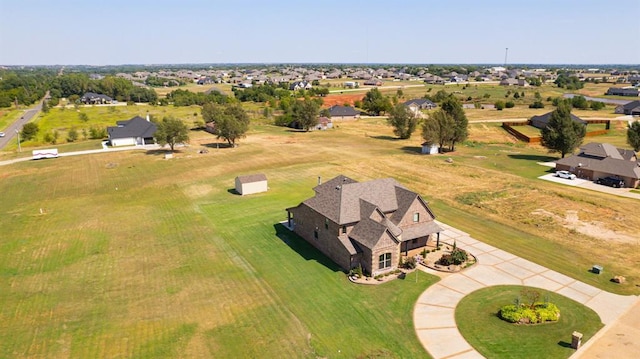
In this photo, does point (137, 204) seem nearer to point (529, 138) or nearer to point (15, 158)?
point (15, 158)

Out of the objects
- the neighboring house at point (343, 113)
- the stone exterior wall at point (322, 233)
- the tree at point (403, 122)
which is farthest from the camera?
the neighboring house at point (343, 113)

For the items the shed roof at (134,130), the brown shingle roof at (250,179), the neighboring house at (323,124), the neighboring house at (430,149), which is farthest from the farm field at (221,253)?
the neighboring house at (323,124)

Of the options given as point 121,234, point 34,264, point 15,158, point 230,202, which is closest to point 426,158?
point 230,202

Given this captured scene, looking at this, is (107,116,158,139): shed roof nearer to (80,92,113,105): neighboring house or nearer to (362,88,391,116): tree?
(362,88,391,116): tree

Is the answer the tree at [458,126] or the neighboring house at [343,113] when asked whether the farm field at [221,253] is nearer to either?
the tree at [458,126]

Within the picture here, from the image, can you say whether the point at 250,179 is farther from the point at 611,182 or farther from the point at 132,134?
the point at 611,182

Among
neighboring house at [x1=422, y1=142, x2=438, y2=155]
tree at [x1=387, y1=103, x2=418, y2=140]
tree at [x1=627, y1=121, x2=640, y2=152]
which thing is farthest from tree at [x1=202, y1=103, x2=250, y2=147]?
tree at [x1=627, y1=121, x2=640, y2=152]
